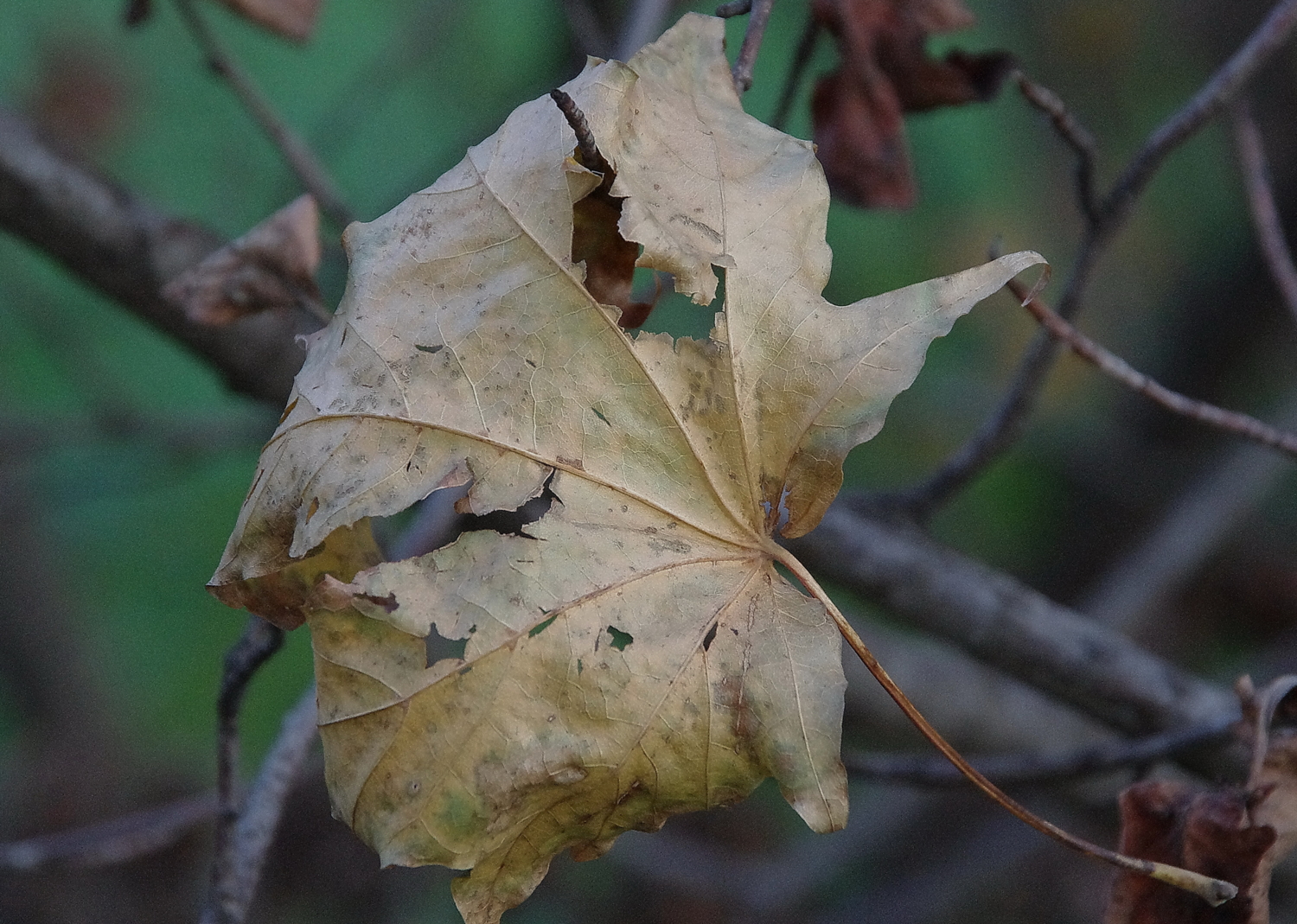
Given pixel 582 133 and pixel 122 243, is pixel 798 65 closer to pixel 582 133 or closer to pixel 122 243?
pixel 582 133

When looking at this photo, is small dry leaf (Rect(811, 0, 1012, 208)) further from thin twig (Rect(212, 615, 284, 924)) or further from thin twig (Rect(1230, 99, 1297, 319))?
thin twig (Rect(212, 615, 284, 924))

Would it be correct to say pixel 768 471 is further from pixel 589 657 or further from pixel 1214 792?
pixel 1214 792

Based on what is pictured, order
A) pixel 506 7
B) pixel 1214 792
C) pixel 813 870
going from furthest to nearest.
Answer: pixel 506 7
pixel 813 870
pixel 1214 792

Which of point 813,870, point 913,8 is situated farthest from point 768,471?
point 813,870

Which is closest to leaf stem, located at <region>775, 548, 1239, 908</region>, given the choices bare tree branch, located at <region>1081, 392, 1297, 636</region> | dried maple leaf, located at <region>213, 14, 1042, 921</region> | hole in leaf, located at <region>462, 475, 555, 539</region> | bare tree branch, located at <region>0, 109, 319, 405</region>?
dried maple leaf, located at <region>213, 14, 1042, 921</region>

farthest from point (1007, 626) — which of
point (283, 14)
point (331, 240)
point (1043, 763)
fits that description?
point (331, 240)

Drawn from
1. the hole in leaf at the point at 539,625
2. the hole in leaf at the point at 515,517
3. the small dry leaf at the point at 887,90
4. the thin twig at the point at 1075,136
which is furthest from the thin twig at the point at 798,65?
the hole in leaf at the point at 539,625

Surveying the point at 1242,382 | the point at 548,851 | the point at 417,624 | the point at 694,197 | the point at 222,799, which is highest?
the point at 694,197
